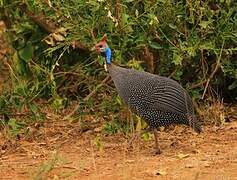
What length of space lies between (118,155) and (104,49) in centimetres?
85

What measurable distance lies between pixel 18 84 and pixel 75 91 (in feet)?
2.14

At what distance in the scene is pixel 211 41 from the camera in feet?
20.9

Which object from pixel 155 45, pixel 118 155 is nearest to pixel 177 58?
pixel 155 45

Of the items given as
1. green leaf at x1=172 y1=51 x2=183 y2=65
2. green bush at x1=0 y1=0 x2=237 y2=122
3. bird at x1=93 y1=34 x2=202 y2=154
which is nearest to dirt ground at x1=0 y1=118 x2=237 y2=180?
bird at x1=93 y1=34 x2=202 y2=154

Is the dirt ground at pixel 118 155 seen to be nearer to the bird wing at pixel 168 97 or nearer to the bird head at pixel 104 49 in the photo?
the bird wing at pixel 168 97

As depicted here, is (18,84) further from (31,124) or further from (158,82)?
(158,82)

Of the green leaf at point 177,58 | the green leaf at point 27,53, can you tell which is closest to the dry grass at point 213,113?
the green leaf at point 177,58

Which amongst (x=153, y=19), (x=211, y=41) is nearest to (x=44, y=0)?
(x=153, y=19)

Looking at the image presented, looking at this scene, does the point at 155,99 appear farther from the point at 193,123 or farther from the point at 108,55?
the point at 108,55

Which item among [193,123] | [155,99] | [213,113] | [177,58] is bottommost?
[213,113]

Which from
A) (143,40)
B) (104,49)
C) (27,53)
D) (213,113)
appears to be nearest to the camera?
(104,49)

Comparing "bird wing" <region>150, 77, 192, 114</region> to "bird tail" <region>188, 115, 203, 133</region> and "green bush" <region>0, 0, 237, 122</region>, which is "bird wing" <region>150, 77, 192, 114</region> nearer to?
"bird tail" <region>188, 115, 203, 133</region>

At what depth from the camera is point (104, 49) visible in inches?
231

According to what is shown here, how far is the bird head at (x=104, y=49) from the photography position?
5852mm
